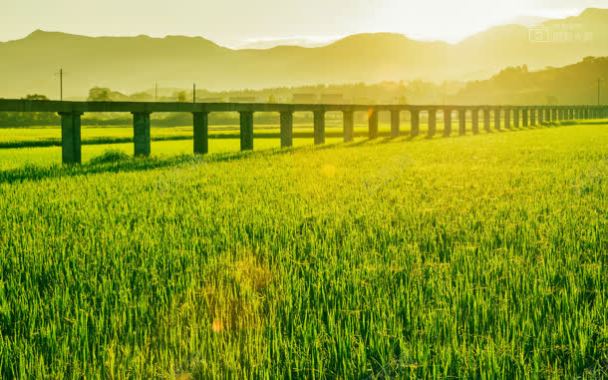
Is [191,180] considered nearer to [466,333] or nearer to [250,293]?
[250,293]

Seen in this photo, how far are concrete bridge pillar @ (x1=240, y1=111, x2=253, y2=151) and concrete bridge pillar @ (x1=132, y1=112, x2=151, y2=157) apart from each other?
5069mm

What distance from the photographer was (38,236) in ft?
19.7

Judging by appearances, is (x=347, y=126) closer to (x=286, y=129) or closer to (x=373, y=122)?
(x=373, y=122)

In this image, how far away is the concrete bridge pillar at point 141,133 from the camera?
1777 cm

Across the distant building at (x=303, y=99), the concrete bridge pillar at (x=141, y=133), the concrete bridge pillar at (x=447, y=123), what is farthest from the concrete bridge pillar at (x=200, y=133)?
the concrete bridge pillar at (x=447, y=123)

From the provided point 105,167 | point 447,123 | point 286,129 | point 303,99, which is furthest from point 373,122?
point 105,167

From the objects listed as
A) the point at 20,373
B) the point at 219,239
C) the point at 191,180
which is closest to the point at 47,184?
the point at 191,180

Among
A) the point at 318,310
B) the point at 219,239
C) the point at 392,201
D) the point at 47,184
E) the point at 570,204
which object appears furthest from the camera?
the point at 47,184

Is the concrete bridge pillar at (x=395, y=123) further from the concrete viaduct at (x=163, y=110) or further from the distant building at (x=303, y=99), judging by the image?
the distant building at (x=303, y=99)

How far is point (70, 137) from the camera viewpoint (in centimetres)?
1578

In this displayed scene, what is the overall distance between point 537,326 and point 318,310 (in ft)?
3.77

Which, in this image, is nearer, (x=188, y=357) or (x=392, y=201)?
(x=188, y=357)

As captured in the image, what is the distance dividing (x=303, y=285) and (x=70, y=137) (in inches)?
506

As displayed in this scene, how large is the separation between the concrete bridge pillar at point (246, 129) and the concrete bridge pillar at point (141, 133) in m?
5.07
